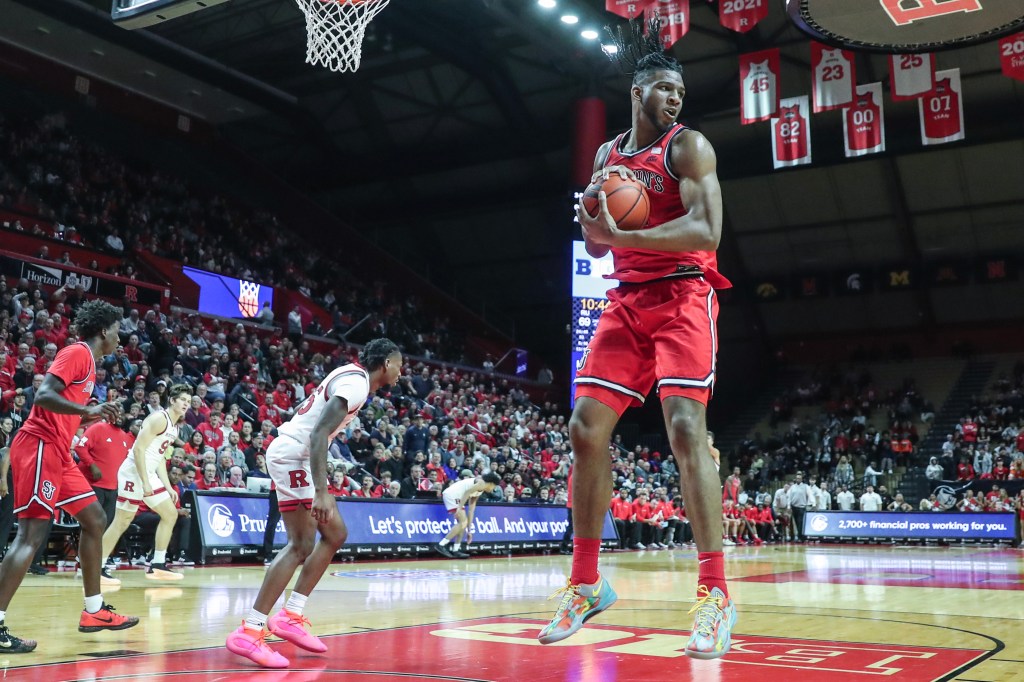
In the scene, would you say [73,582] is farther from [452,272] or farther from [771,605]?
[452,272]

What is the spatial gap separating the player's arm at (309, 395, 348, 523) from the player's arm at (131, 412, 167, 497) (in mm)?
5102

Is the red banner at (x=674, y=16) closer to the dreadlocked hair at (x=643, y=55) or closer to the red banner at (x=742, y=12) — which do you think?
the red banner at (x=742, y=12)

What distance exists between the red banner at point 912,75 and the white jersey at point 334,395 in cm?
1413

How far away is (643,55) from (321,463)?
245cm

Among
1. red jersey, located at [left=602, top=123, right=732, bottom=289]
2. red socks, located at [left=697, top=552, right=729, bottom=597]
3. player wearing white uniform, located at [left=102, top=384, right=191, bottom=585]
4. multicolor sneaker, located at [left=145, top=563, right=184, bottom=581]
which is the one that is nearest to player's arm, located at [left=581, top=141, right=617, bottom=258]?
red jersey, located at [left=602, top=123, right=732, bottom=289]

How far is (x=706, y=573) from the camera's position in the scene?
367 centimetres

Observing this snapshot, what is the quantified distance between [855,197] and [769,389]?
7.99m

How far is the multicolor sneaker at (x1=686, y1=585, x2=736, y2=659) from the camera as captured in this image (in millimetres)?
3471

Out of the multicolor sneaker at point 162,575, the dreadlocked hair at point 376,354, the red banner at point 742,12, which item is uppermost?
the red banner at point 742,12

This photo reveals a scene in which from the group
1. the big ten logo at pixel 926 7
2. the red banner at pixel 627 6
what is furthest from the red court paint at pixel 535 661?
the red banner at pixel 627 6

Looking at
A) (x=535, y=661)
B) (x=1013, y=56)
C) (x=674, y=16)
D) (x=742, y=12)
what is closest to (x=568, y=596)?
(x=535, y=661)

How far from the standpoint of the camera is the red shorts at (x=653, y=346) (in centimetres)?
381

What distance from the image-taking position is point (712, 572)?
3662 mm

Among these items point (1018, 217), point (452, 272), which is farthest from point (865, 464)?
point (452, 272)
